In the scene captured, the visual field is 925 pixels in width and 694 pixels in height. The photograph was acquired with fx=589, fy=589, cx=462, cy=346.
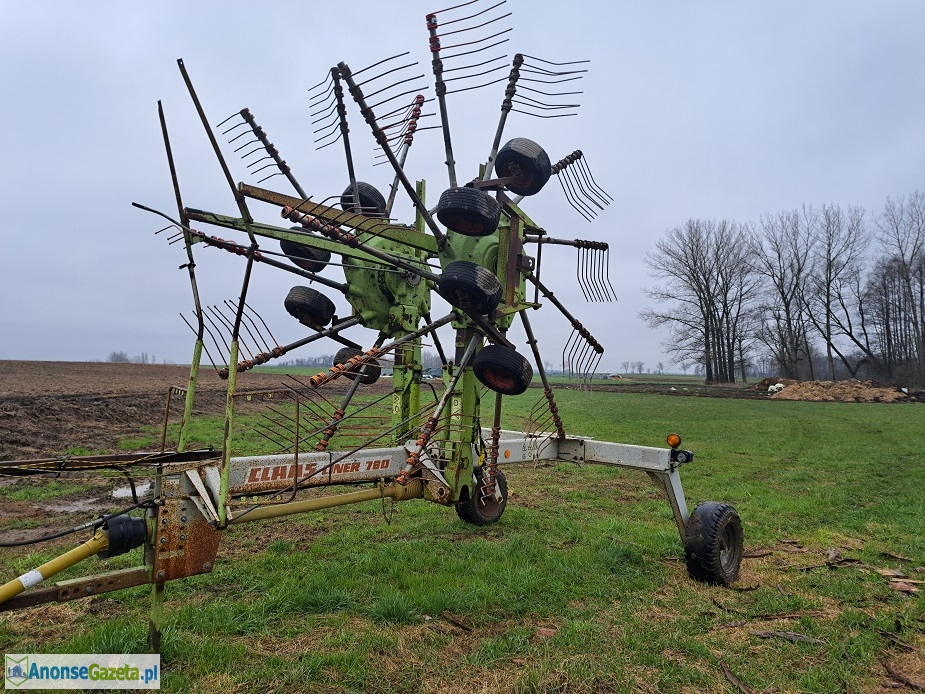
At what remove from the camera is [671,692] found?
4.11 metres

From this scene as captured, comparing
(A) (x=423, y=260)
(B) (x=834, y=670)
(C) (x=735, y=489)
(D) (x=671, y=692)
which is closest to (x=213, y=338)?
(A) (x=423, y=260)

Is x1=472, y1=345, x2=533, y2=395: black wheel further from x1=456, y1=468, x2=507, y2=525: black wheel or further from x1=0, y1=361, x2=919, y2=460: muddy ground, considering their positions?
x1=456, y1=468, x2=507, y2=525: black wheel

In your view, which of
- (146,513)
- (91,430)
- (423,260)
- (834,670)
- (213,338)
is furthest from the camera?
(91,430)

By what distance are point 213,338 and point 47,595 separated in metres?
2.15

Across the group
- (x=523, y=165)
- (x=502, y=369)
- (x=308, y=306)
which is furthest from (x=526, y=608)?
(x=523, y=165)

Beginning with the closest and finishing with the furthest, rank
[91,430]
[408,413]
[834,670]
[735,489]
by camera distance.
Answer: [834,670], [408,413], [735,489], [91,430]

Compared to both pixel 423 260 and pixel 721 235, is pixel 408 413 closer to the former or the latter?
pixel 423 260

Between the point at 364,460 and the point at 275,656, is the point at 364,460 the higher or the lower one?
the higher one

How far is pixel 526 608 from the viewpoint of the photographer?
217 inches

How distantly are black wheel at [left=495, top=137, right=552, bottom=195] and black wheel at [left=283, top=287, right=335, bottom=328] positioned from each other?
2585mm

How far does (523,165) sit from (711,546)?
449 centimetres

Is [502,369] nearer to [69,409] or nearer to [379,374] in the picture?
[379,374]

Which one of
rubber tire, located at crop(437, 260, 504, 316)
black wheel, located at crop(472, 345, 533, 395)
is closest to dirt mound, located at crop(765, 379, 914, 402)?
black wheel, located at crop(472, 345, 533, 395)

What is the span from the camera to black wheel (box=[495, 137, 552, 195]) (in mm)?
6285
